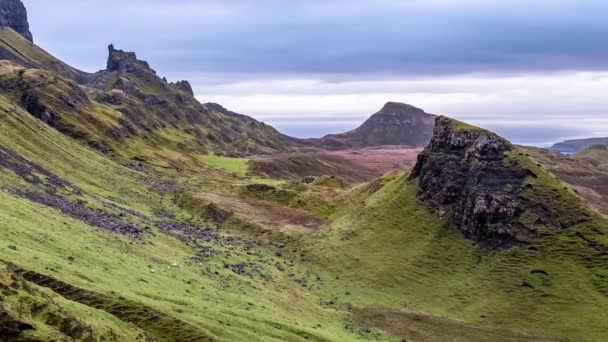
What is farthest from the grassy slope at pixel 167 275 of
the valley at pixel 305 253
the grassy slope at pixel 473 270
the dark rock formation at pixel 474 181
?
the dark rock formation at pixel 474 181

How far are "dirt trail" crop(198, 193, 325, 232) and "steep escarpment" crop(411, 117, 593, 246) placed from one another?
80.4ft

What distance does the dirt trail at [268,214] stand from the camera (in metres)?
114

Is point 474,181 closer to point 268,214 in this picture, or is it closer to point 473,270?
point 473,270

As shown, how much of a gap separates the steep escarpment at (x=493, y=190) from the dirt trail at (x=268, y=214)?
24492 mm

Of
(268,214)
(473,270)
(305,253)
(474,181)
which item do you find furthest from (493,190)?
(268,214)

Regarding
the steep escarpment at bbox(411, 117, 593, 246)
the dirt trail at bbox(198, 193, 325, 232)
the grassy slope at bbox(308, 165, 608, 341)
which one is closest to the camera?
the grassy slope at bbox(308, 165, 608, 341)

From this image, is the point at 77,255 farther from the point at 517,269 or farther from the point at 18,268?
the point at 517,269

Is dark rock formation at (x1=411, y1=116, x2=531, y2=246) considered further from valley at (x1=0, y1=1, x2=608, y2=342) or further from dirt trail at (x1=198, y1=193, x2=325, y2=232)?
dirt trail at (x1=198, y1=193, x2=325, y2=232)

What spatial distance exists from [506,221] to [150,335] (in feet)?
235

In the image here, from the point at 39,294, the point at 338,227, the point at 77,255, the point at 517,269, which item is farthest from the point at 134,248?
the point at 517,269

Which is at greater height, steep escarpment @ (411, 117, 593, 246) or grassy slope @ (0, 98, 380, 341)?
steep escarpment @ (411, 117, 593, 246)

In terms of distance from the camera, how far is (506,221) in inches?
3703

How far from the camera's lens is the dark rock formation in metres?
94.2

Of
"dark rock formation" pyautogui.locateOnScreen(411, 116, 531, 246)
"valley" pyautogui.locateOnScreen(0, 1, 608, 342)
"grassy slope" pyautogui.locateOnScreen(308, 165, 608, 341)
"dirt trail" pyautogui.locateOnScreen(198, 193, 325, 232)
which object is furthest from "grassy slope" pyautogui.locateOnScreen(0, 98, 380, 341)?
"dark rock formation" pyautogui.locateOnScreen(411, 116, 531, 246)
